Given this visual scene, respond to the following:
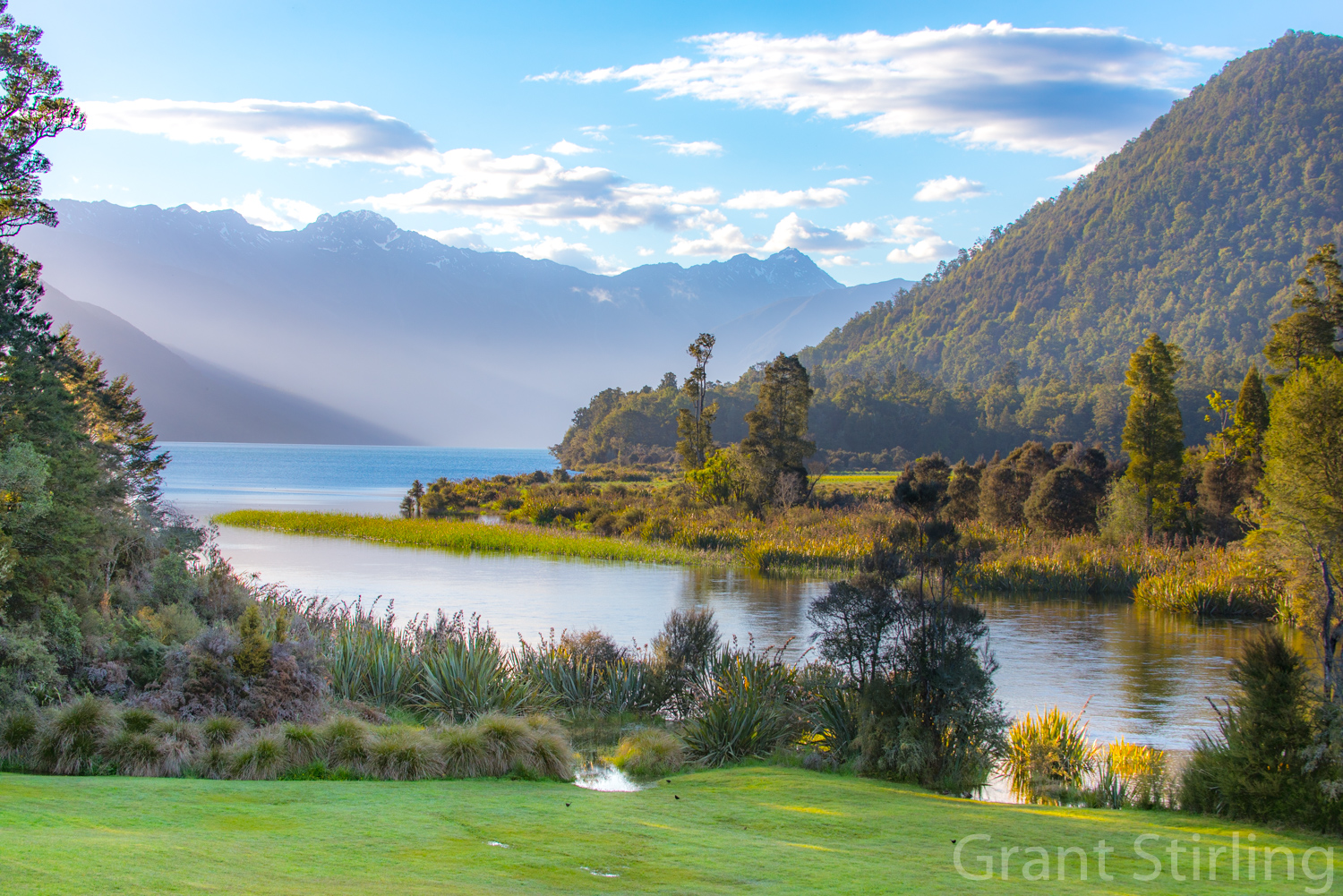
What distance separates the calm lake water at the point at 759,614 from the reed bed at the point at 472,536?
4.51ft

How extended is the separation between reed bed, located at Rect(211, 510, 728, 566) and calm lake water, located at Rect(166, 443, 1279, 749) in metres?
1.38

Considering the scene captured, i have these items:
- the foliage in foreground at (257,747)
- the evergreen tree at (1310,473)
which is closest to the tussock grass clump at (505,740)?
the foliage in foreground at (257,747)

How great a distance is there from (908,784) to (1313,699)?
144 inches

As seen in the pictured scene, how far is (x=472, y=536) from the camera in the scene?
41750 mm

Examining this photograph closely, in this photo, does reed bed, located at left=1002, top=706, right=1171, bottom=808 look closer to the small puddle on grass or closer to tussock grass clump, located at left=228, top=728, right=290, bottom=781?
the small puddle on grass

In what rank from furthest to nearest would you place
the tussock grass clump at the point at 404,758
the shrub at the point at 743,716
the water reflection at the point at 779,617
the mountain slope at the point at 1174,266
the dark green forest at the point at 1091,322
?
the mountain slope at the point at 1174,266 → the dark green forest at the point at 1091,322 → the water reflection at the point at 779,617 → the shrub at the point at 743,716 → the tussock grass clump at the point at 404,758

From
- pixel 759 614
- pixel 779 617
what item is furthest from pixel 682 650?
pixel 759 614

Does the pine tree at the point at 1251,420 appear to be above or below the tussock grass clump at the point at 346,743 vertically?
above

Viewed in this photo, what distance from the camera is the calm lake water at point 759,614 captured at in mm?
16094

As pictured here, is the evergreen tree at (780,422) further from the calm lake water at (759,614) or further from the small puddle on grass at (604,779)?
the small puddle on grass at (604,779)

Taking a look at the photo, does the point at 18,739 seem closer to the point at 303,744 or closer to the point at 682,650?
the point at 303,744

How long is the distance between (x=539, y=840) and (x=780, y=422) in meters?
44.4

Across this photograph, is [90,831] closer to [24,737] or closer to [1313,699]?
[24,737]

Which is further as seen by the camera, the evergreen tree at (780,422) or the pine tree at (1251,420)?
the evergreen tree at (780,422)
